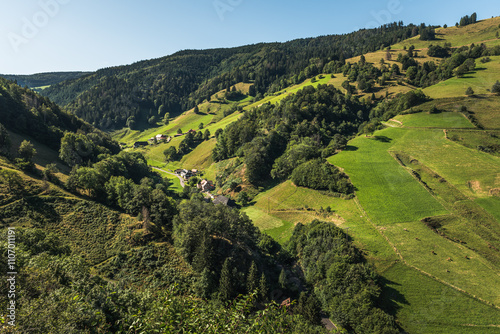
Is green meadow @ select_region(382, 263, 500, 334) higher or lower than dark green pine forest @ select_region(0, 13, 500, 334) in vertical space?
lower

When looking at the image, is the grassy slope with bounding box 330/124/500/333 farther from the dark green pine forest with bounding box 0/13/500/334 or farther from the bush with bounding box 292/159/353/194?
the bush with bounding box 292/159/353/194

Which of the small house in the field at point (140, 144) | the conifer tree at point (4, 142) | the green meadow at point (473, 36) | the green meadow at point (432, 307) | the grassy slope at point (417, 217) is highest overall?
the green meadow at point (473, 36)

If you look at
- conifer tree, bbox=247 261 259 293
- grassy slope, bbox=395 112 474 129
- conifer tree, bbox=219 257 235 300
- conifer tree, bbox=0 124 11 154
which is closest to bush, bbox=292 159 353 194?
conifer tree, bbox=247 261 259 293

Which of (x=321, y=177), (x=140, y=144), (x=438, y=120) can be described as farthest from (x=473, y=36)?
(x=140, y=144)

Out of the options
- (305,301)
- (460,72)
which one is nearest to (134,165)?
(305,301)

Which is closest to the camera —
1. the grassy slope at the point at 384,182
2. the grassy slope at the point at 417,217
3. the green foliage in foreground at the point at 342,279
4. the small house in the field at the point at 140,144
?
the green foliage in foreground at the point at 342,279

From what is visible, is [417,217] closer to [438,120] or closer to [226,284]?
[226,284]

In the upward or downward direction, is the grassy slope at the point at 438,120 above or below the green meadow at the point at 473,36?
below

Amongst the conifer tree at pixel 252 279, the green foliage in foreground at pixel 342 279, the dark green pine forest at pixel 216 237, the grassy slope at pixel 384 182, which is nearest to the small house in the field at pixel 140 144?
the dark green pine forest at pixel 216 237

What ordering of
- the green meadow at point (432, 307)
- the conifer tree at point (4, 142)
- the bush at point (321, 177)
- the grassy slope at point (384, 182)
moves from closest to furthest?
the green meadow at point (432, 307) → the grassy slope at point (384, 182) → the conifer tree at point (4, 142) → the bush at point (321, 177)

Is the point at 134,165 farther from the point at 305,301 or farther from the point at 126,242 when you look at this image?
the point at 305,301

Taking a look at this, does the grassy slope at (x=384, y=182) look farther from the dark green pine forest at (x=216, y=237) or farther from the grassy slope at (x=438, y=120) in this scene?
the grassy slope at (x=438, y=120)
